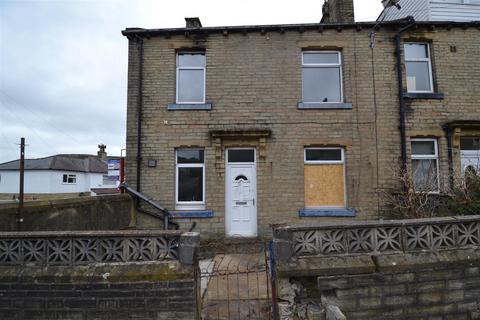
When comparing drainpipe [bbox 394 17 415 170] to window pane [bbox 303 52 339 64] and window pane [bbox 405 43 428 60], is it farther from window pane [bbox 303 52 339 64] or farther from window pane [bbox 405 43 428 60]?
window pane [bbox 303 52 339 64]

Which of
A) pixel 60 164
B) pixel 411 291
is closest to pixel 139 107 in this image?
pixel 411 291

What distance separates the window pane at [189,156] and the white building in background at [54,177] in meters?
29.8

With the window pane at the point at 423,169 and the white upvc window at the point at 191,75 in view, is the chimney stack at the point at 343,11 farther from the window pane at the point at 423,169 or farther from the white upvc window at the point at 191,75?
the window pane at the point at 423,169

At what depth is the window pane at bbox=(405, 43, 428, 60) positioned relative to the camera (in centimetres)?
946

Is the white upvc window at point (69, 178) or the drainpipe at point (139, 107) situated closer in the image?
the drainpipe at point (139, 107)

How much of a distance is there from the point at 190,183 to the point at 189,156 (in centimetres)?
83

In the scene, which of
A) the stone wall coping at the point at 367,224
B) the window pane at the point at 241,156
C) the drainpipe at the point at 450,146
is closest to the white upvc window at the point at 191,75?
the window pane at the point at 241,156

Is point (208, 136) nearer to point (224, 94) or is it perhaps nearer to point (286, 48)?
point (224, 94)

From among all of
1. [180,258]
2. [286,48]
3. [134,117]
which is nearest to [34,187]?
[134,117]

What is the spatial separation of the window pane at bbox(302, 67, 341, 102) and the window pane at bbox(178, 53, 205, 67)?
330 centimetres

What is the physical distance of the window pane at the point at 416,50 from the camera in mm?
9461

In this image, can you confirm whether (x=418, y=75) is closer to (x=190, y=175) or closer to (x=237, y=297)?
(x=190, y=175)

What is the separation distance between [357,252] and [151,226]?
258 inches

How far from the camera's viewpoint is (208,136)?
884 cm
